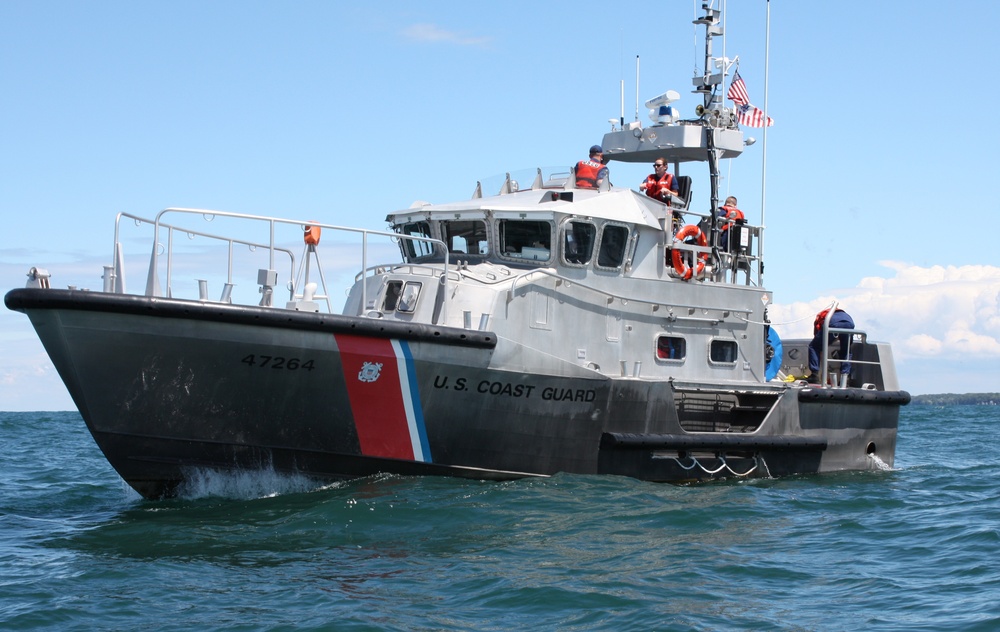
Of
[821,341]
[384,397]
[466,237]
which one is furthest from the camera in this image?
[821,341]

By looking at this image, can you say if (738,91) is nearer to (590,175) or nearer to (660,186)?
(660,186)

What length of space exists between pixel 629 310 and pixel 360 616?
226 inches

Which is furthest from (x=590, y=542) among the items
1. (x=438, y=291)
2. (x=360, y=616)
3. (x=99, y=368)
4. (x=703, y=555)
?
(x=99, y=368)

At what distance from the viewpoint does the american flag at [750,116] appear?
1370 cm

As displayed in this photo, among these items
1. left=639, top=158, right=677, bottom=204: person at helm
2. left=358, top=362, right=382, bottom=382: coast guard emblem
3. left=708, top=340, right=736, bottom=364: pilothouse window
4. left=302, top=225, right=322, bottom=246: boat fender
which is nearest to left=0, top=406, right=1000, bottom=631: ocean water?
left=358, top=362, right=382, bottom=382: coast guard emblem

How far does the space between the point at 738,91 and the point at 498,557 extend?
8.23 meters

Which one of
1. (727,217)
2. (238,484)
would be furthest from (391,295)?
(727,217)

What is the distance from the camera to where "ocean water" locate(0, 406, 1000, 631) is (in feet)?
20.6

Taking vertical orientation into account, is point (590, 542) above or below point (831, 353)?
below

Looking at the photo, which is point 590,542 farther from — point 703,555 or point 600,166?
point 600,166

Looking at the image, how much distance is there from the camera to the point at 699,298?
11789 mm

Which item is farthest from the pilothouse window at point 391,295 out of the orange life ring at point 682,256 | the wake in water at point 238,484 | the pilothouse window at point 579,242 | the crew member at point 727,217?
the crew member at point 727,217

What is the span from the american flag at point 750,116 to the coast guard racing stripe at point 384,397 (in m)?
6.44

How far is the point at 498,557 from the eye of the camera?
297 inches
